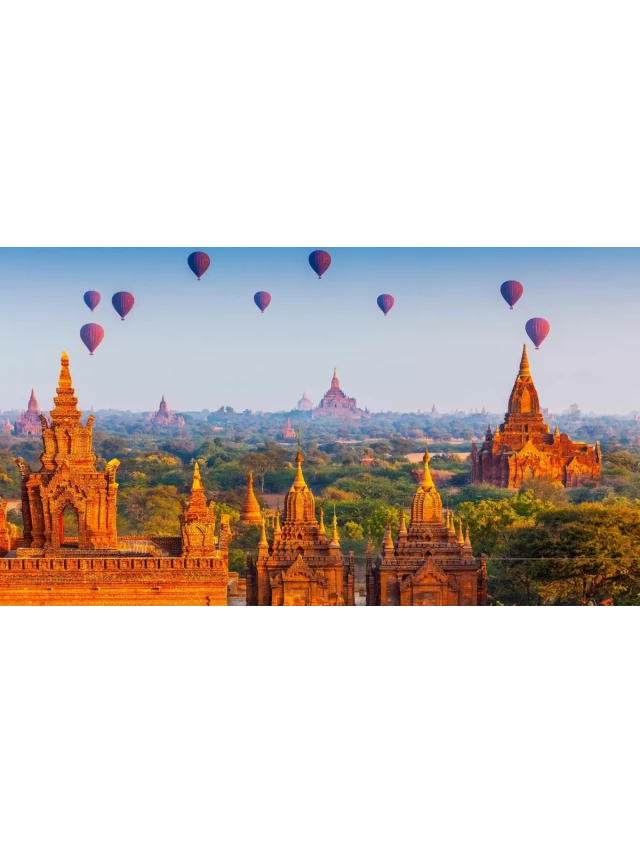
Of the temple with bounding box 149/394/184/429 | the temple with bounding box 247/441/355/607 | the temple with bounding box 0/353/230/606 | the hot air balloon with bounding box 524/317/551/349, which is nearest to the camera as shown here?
the temple with bounding box 0/353/230/606

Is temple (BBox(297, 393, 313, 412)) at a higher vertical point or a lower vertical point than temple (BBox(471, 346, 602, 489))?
higher

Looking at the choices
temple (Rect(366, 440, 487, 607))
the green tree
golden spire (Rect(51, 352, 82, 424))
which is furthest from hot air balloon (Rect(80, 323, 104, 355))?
the green tree

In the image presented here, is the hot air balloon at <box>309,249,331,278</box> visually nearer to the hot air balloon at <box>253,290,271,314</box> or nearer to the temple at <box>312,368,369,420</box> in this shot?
the hot air balloon at <box>253,290,271,314</box>

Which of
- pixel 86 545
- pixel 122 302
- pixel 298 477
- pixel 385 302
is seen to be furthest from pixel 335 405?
pixel 86 545

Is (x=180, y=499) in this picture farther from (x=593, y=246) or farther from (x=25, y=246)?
(x=593, y=246)

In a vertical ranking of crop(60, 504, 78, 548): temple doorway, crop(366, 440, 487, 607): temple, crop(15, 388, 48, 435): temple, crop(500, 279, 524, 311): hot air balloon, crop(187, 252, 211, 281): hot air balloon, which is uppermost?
crop(187, 252, 211, 281): hot air balloon

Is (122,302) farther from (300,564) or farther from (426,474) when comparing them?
(426,474)

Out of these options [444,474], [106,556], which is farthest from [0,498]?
[444,474]

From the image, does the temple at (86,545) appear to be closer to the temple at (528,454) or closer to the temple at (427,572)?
the temple at (427,572)
